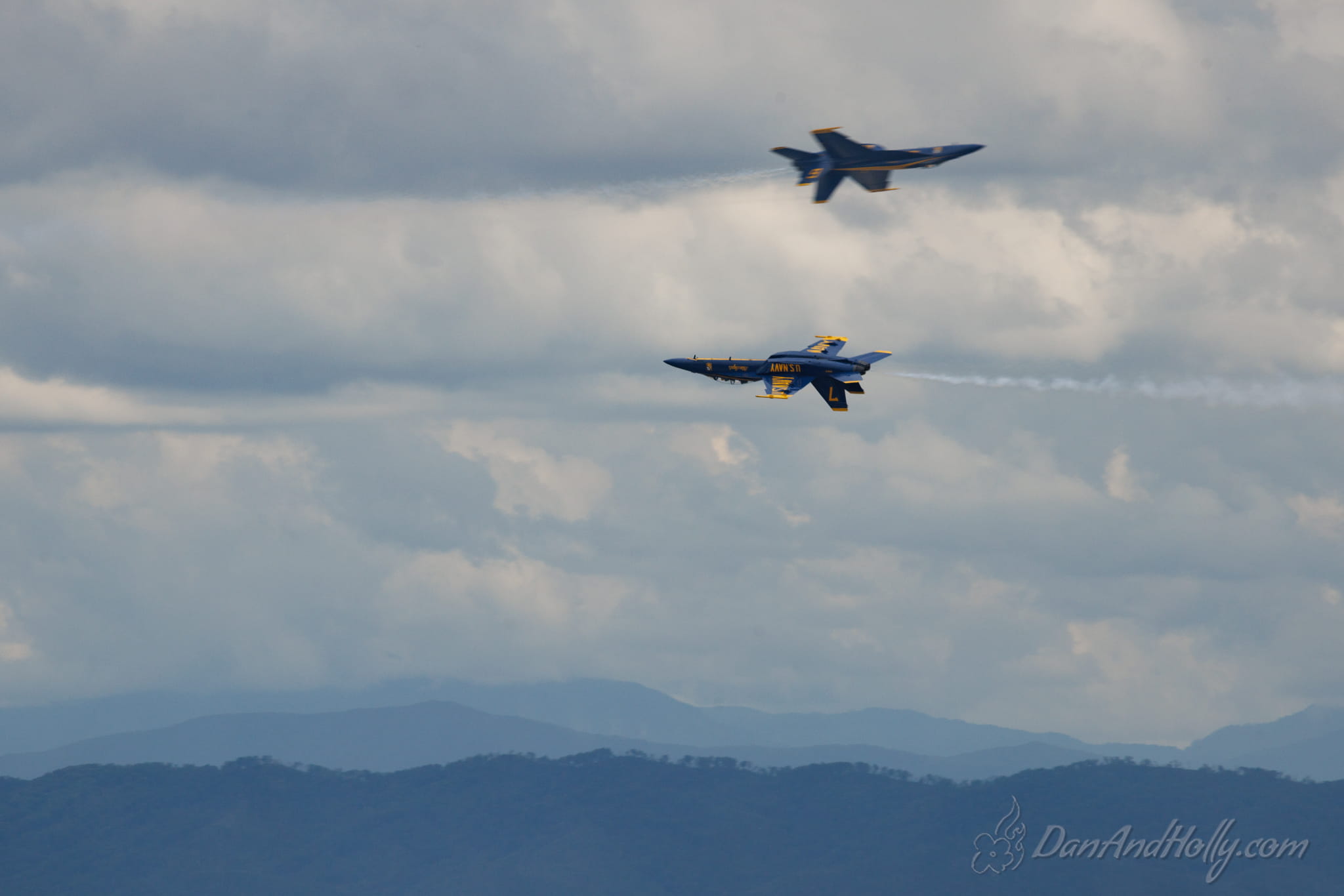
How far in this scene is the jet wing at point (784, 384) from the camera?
169250 mm

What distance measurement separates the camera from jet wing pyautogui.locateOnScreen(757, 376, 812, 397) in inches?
6663

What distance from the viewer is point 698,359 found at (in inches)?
6919

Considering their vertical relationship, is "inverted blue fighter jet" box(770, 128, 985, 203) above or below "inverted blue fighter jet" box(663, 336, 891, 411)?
above

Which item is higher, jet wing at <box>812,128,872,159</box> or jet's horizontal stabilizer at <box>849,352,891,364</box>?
jet wing at <box>812,128,872,159</box>

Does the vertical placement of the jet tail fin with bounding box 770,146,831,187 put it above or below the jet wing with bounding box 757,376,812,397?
above

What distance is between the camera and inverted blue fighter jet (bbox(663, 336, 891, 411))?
168625mm

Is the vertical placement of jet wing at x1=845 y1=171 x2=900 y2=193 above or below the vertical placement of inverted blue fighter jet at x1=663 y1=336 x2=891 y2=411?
above

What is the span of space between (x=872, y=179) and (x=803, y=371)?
2140cm

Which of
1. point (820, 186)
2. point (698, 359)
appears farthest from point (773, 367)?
point (820, 186)

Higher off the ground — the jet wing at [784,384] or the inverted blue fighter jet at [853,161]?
the inverted blue fighter jet at [853,161]

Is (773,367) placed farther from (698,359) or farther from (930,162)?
(930,162)

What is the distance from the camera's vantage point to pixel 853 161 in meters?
159

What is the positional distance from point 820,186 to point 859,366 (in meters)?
19.1

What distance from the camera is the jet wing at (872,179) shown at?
524 ft
